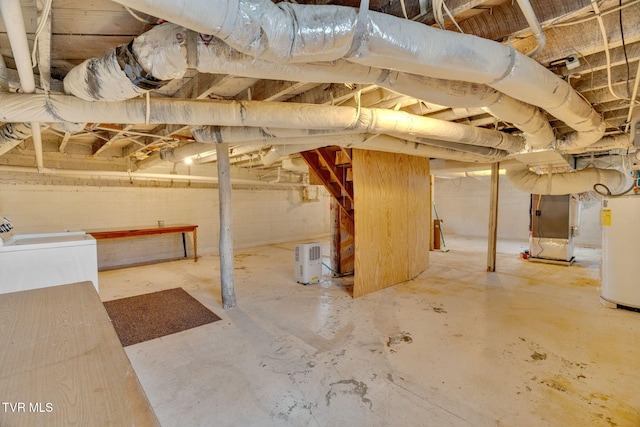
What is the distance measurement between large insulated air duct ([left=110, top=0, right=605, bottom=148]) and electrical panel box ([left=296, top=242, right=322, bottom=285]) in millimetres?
3066

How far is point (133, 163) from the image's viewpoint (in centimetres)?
543

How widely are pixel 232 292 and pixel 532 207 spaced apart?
5.77 m

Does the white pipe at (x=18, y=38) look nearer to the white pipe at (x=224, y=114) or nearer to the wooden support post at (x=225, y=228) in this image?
the white pipe at (x=224, y=114)

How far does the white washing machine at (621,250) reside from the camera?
2.87 m

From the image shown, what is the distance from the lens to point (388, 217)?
3881mm

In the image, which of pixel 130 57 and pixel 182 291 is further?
pixel 182 291

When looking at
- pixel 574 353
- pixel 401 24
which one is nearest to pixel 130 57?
pixel 401 24

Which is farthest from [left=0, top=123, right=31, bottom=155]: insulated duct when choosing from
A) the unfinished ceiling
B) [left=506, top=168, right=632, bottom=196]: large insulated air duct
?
[left=506, top=168, right=632, bottom=196]: large insulated air duct

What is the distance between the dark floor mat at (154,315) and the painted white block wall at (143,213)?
90.6 inches

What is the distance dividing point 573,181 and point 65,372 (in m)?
5.66

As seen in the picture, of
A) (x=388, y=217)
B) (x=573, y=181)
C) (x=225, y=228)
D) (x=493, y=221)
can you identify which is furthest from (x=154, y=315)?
(x=573, y=181)

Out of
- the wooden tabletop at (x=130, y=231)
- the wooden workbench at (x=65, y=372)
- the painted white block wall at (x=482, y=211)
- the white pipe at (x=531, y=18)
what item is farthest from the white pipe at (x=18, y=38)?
the painted white block wall at (x=482, y=211)

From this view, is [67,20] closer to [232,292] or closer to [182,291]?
[232,292]

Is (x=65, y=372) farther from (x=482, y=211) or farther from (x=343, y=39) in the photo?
(x=482, y=211)
